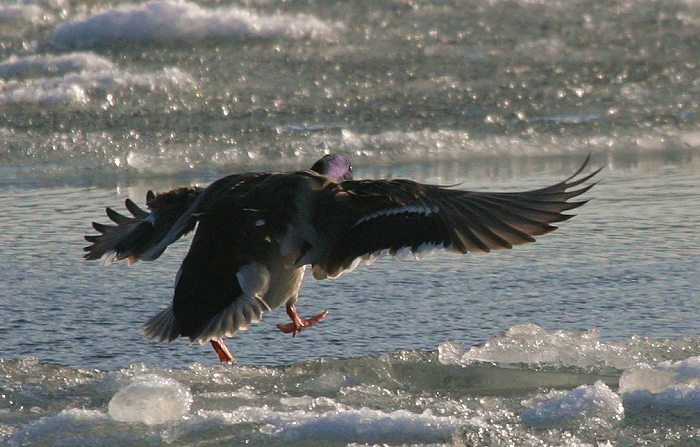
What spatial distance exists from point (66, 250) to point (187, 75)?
13.5 ft

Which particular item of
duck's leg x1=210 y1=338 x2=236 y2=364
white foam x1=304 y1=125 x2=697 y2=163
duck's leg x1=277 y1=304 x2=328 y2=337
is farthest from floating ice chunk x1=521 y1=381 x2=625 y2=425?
white foam x1=304 y1=125 x2=697 y2=163

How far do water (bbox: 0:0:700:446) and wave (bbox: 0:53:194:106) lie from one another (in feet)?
0.09

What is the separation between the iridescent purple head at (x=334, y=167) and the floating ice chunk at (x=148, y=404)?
6.28ft

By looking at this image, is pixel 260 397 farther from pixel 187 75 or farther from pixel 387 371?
pixel 187 75

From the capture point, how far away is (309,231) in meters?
4.44

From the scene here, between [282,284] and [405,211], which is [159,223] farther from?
[405,211]

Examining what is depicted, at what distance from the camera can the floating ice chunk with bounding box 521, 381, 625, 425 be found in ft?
11.6

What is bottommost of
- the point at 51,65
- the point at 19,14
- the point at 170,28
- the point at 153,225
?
the point at 153,225

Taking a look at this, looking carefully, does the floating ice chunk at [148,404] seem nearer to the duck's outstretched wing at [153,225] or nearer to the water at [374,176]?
the water at [374,176]

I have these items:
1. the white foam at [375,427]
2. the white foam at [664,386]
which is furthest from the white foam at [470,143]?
the white foam at [375,427]

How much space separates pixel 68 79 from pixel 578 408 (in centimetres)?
676

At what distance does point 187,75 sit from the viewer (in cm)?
985

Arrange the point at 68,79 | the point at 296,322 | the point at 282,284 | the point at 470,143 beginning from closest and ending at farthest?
the point at 282,284
the point at 296,322
the point at 470,143
the point at 68,79

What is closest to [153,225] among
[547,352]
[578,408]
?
[547,352]
